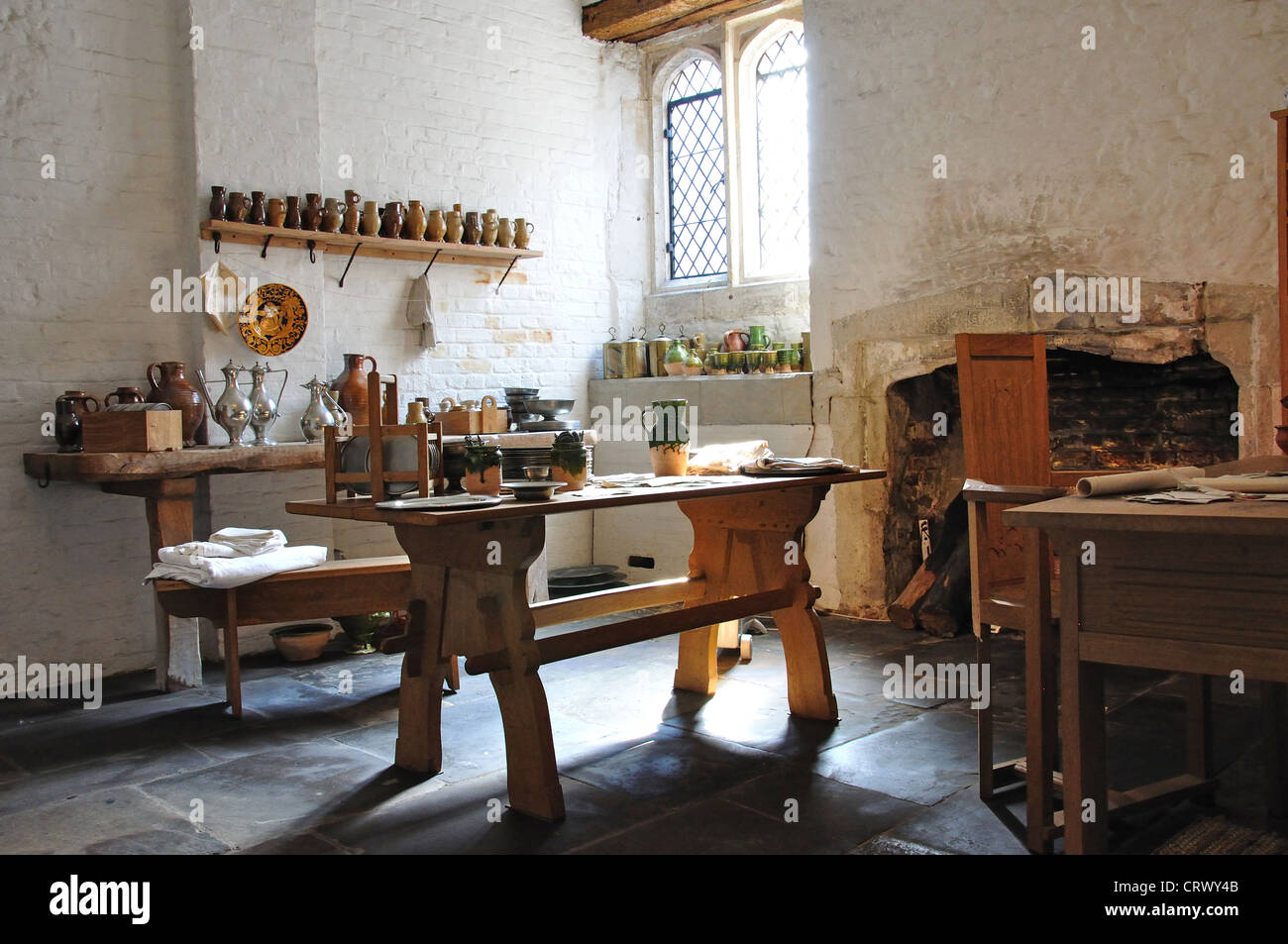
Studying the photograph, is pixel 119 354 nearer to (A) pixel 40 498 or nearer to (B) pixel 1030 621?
(A) pixel 40 498

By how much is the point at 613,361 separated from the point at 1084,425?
301 cm

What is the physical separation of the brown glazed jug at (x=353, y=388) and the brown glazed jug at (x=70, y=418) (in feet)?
3.81

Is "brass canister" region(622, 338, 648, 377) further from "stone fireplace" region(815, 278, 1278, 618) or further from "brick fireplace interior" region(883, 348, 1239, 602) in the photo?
"brick fireplace interior" region(883, 348, 1239, 602)

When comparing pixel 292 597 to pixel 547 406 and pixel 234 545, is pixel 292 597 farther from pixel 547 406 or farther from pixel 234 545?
pixel 547 406

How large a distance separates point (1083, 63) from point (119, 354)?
14.9ft

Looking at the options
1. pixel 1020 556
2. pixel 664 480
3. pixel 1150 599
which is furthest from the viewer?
pixel 664 480

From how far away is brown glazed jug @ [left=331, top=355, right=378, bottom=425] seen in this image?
543cm

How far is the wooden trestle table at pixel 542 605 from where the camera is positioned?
3082 mm

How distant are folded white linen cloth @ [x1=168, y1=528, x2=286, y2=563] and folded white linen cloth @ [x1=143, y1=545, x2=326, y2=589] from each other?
1.7 inches

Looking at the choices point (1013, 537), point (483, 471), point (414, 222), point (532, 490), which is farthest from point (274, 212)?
point (1013, 537)

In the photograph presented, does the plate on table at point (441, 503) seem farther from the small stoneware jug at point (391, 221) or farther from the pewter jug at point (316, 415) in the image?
the small stoneware jug at point (391, 221)

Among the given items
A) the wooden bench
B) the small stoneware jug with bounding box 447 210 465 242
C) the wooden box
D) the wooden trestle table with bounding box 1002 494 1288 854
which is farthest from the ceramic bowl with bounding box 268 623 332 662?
the wooden trestle table with bounding box 1002 494 1288 854

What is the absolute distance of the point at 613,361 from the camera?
7051mm

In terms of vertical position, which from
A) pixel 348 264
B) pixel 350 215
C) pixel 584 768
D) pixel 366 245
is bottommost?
pixel 584 768
